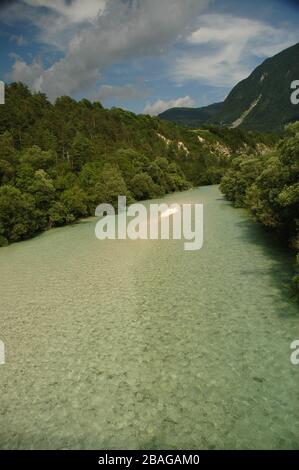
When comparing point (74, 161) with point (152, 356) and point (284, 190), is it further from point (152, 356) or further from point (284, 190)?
point (152, 356)

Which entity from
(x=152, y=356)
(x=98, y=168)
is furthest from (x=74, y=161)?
(x=152, y=356)

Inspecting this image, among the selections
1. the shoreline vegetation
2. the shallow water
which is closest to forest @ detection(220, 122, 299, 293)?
the shoreline vegetation

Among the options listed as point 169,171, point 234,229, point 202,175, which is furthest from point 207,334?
point 202,175

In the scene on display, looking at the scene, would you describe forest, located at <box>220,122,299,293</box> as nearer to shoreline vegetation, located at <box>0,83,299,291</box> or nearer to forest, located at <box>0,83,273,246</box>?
shoreline vegetation, located at <box>0,83,299,291</box>

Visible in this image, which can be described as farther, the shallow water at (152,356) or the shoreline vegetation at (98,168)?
the shoreline vegetation at (98,168)

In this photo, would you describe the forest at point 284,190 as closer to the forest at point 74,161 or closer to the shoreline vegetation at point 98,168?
the shoreline vegetation at point 98,168

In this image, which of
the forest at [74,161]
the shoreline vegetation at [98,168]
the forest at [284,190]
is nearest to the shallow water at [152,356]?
the forest at [284,190]
